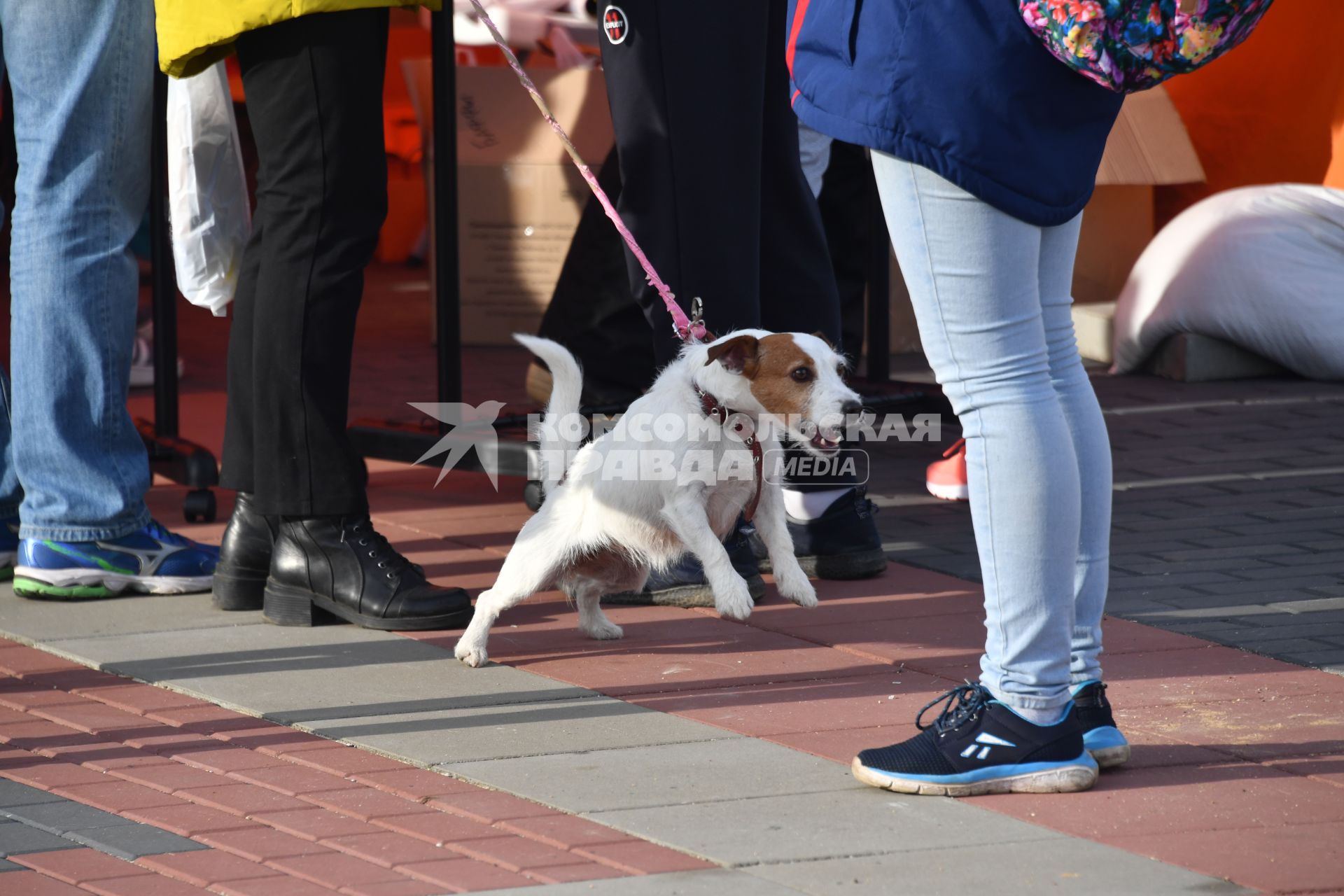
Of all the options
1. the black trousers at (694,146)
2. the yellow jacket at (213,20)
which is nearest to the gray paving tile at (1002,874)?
the black trousers at (694,146)

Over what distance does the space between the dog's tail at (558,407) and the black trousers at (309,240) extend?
0.41 meters

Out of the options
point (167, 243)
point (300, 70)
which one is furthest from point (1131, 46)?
point (167, 243)

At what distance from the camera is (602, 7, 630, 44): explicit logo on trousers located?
3846mm

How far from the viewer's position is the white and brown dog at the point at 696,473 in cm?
353

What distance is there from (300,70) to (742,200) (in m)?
1.01

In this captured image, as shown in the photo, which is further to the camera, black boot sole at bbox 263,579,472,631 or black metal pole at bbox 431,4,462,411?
black metal pole at bbox 431,4,462,411

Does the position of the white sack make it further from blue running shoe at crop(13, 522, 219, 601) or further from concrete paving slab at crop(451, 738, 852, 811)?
concrete paving slab at crop(451, 738, 852, 811)

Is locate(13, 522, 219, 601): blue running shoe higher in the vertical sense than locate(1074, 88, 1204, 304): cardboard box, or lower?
lower

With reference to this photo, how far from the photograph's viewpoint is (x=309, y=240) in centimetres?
373

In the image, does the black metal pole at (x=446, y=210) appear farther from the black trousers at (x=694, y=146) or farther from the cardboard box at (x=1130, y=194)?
the cardboard box at (x=1130, y=194)

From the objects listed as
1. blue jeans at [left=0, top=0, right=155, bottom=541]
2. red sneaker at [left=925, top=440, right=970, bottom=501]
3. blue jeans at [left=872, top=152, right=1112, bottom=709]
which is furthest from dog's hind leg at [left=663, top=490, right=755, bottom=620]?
red sneaker at [left=925, top=440, right=970, bottom=501]

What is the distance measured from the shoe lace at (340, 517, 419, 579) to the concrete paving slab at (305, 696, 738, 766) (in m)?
0.67

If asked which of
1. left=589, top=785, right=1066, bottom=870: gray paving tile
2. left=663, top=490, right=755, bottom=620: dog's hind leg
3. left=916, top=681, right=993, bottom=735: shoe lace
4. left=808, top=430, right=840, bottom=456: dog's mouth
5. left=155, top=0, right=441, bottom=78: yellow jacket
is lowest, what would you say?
left=589, top=785, right=1066, bottom=870: gray paving tile

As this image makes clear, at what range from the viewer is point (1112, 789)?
9.04 feet
